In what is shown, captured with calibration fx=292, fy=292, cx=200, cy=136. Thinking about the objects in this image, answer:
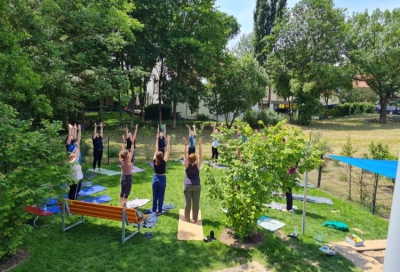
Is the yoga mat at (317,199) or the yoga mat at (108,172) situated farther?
the yoga mat at (108,172)

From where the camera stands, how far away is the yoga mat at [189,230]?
254 inches

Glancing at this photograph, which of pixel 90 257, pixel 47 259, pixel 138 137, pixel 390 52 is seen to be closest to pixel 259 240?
pixel 90 257

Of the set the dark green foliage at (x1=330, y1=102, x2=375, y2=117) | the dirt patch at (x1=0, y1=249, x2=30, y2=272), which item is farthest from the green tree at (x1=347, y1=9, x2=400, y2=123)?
the dirt patch at (x1=0, y1=249, x2=30, y2=272)

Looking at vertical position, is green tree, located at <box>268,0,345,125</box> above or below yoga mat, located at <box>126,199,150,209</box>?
above

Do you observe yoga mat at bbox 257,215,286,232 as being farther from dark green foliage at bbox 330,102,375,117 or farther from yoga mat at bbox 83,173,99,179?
dark green foliage at bbox 330,102,375,117

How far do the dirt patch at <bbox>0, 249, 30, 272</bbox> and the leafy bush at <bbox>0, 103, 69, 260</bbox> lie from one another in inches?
4.8

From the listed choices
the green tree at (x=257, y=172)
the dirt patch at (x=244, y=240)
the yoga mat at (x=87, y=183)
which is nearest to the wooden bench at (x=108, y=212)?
the green tree at (x=257, y=172)

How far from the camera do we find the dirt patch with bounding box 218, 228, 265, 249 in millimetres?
6165

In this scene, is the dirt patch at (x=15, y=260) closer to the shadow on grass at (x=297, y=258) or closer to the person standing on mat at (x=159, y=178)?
the person standing on mat at (x=159, y=178)

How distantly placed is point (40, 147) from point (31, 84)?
13.1 feet

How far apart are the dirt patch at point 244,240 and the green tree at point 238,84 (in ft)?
69.7

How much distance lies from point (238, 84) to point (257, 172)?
865 inches

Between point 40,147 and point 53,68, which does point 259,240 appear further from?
point 53,68

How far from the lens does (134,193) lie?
941 cm
